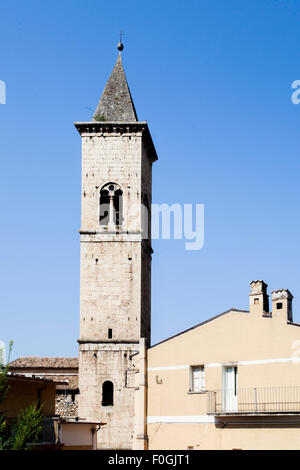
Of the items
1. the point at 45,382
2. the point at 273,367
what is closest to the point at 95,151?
the point at 45,382

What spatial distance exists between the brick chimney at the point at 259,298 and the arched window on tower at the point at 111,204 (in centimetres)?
1670

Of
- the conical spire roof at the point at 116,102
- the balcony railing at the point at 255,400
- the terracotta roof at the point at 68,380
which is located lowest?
the balcony railing at the point at 255,400

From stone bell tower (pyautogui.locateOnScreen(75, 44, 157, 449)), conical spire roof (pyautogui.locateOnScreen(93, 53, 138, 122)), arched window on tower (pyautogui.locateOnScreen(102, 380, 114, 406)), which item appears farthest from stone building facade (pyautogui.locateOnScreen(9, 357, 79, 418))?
conical spire roof (pyautogui.locateOnScreen(93, 53, 138, 122))

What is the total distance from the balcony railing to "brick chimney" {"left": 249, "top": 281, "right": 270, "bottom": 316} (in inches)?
114

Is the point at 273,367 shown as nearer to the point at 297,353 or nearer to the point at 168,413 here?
the point at 297,353

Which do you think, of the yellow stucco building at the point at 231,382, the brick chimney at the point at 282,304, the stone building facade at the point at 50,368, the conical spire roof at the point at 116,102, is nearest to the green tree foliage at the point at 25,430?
the yellow stucco building at the point at 231,382

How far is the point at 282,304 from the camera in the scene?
30453 millimetres

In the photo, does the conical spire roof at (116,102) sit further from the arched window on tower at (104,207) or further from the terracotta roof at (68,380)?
the terracotta roof at (68,380)

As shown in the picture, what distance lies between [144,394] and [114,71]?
26.1m

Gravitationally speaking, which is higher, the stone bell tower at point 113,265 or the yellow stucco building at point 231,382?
the stone bell tower at point 113,265

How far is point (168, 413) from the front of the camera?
32281mm

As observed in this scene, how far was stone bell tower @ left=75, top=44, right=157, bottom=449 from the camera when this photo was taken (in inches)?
1766

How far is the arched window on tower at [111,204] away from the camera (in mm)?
47750
